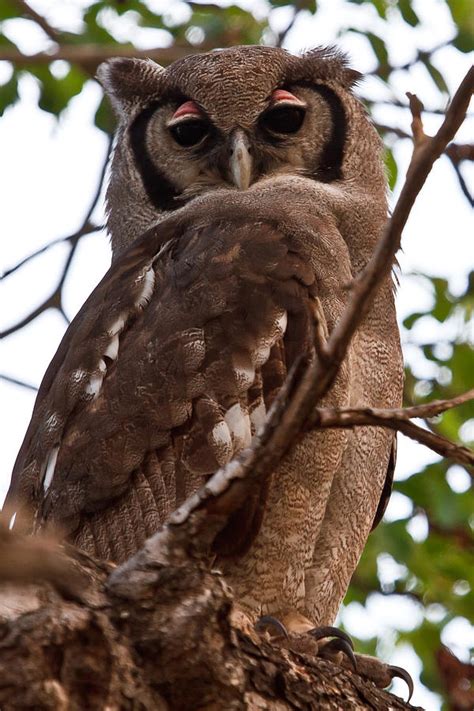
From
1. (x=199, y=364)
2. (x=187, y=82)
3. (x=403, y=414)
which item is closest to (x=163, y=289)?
(x=199, y=364)

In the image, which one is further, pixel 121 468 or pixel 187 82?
pixel 187 82

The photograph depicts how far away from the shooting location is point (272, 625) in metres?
2.92

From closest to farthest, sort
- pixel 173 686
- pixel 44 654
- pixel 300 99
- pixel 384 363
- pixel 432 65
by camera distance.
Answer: pixel 44 654
pixel 173 686
pixel 384 363
pixel 300 99
pixel 432 65

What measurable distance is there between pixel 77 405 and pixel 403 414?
5.06ft

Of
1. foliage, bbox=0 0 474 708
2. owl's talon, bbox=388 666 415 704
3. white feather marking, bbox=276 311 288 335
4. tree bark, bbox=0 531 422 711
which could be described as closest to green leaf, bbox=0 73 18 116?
foliage, bbox=0 0 474 708

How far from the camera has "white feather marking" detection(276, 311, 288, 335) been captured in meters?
3.15

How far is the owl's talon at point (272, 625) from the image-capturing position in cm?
290

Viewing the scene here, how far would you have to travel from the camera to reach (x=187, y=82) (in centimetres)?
432

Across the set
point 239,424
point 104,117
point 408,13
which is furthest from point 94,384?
point 408,13

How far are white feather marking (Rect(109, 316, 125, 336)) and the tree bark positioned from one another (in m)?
1.38

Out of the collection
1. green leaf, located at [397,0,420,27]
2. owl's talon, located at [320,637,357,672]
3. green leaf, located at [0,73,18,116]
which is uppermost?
green leaf, located at [397,0,420,27]

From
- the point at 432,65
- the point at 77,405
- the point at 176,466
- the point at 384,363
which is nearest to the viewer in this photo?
the point at 176,466

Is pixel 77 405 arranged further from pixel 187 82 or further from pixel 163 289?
pixel 187 82

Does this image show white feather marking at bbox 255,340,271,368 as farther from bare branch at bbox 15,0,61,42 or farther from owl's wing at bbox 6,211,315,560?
bare branch at bbox 15,0,61,42
